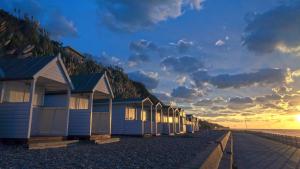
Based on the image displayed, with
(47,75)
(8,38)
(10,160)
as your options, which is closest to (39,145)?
(47,75)

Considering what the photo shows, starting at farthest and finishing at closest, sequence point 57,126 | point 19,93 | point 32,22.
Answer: point 32,22 < point 57,126 < point 19,93

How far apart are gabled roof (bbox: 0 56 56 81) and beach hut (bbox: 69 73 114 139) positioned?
14.6 ft

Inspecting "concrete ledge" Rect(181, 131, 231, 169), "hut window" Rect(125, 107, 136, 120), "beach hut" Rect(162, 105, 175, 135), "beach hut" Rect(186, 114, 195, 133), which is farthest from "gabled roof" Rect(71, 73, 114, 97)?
"beach hut" Rect(186, 114, 195, 133)

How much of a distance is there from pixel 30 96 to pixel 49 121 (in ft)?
15.7

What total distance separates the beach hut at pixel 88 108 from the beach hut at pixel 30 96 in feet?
4.02

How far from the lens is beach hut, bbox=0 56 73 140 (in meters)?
→ 15.3

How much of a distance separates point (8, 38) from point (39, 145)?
3353 centimetres

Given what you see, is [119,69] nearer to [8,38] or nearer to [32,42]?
[32,42]

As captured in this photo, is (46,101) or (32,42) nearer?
(46,101)

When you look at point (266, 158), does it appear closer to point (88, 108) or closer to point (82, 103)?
point (88, 108)

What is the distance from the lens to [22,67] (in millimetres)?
16344

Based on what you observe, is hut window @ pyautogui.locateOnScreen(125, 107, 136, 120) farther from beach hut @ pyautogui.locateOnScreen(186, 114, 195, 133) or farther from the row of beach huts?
beach hut @ pyautogui.locateOnScreen(186, 114, 195, 133)

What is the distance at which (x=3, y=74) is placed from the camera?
15914 millimetres

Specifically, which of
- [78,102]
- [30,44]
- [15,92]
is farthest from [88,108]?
[30,44]
